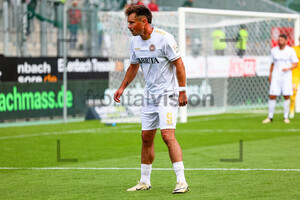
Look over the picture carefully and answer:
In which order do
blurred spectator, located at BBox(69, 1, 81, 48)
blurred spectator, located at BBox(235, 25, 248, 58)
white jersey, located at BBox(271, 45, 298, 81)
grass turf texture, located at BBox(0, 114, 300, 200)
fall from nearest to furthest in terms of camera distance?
1. grass turf texture, located at BBox(0, 114, 300, 200)
2. white jersey, located at BBox(271, 45, 298, 81)
3. blurred spectator, located at BBox(69, 1, 81, 48)
4. blurred spectator, located at BBox(235, 25, 248, 58)

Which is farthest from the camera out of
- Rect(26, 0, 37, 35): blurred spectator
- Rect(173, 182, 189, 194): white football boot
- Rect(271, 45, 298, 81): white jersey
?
Rect(26, 0, 37, 35): blurred spectator

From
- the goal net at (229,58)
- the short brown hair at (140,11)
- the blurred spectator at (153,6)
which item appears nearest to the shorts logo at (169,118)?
the short brown hair at (140,11)

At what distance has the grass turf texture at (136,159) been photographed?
708 centimetres

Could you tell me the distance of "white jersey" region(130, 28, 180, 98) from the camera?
6.92 metres

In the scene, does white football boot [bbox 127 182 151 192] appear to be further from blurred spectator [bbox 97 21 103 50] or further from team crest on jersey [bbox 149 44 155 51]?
blurred spectator [bbox 97 21 103 50]

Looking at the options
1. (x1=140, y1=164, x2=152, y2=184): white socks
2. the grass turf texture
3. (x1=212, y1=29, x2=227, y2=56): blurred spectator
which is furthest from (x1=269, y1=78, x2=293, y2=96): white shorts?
(x1=140, y1=164, x2=152, y2=184): white socks

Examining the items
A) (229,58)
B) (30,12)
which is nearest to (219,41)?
(229,58)

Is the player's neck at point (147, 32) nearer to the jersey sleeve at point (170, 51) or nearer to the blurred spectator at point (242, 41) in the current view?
the jersey sleeve at point (170, 51)

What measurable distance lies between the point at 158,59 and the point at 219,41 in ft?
43.7

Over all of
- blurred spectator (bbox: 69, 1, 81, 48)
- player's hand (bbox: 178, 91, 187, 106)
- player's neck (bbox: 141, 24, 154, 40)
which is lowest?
player's hand (bbox: 178, 91, 187, 106)

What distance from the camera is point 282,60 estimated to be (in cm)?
1606

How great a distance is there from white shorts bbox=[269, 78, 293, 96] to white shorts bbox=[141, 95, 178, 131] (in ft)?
30.8

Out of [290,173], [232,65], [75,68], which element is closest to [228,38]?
[232,65]

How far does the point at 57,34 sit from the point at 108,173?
1092 centimetres
